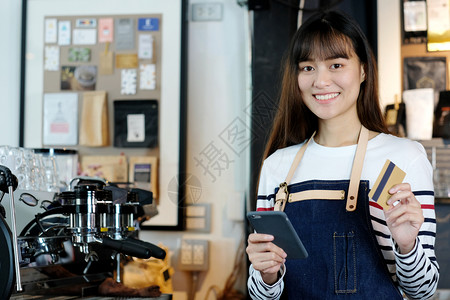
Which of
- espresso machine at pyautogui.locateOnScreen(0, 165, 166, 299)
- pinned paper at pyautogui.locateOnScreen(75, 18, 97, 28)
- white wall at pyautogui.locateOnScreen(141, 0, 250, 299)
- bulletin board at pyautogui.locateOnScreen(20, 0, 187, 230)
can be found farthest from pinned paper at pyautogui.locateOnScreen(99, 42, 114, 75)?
espresso machine at pyautogui.locateOnScreen(0, 165, 166, 299)

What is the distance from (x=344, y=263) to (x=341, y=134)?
34cm

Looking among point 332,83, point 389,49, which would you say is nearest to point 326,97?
Answer: point 332,83

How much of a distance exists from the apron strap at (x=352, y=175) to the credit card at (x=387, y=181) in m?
0.18

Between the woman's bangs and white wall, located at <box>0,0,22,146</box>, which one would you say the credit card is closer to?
the woman's bangs

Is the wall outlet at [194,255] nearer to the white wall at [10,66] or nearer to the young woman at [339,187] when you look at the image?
the white wall at [10,66]

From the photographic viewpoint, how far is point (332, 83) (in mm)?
1438

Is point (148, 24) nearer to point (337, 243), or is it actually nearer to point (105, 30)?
point (105, 30)

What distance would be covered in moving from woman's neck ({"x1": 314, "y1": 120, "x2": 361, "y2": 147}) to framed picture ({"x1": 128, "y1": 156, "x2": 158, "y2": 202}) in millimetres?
1351

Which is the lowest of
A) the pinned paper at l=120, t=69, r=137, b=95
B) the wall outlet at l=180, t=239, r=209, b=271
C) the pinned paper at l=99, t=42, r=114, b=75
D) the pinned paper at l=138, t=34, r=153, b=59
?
the wall outlet at l=180, t=239, r=209, b=271

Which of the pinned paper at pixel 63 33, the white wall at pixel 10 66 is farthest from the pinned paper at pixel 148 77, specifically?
the white wall at pixel 10 66

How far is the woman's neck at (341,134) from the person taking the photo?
4.91 feet

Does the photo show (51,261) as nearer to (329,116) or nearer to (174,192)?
(329,116)

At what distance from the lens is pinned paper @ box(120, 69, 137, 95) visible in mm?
2768

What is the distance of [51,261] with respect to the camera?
1.53 meters
